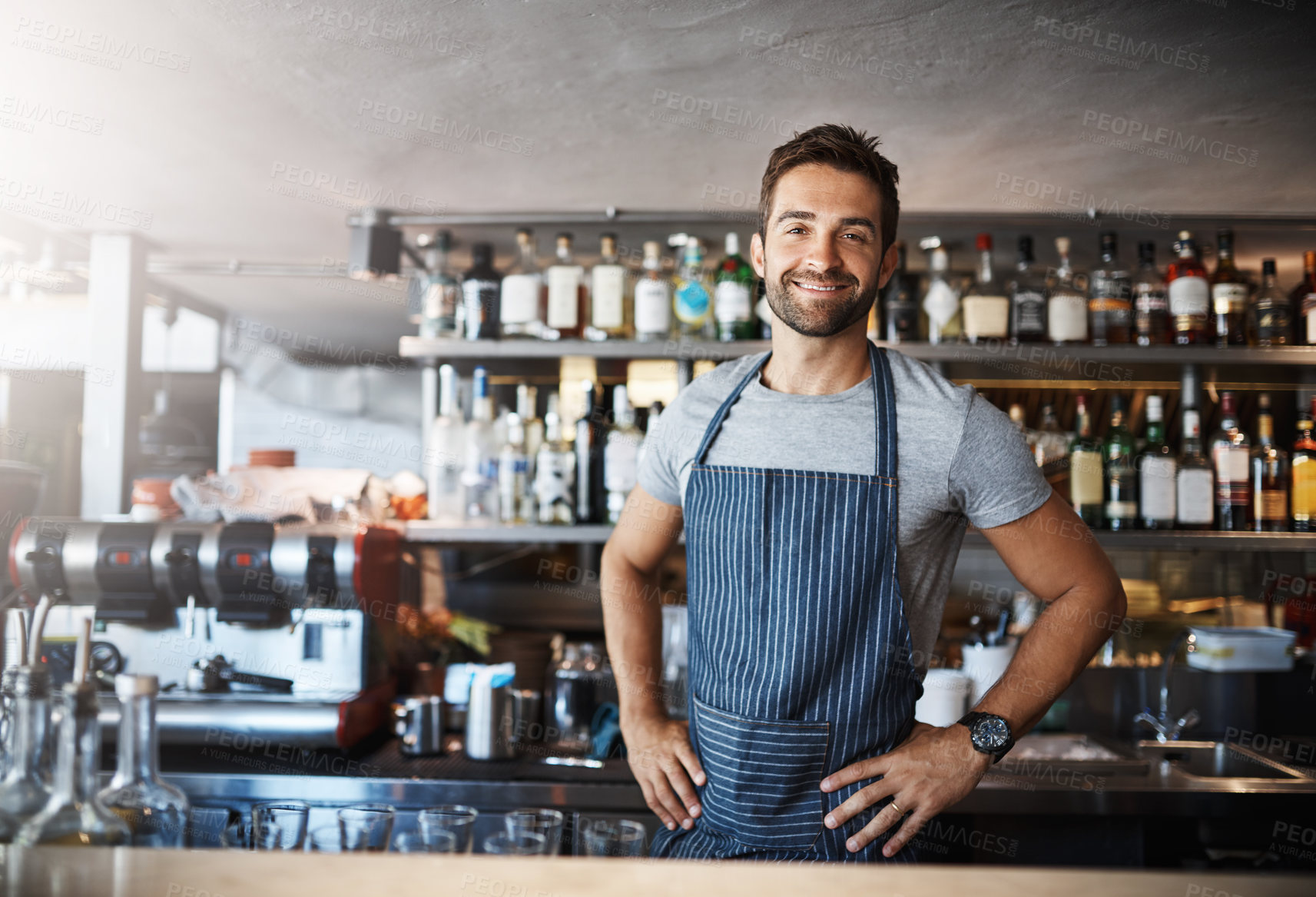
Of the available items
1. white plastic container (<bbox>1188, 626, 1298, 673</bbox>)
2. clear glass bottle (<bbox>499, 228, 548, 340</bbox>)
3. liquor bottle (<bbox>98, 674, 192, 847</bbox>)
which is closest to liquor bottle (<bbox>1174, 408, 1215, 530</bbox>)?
white plastic container (<bbox>1188, 626, 1298, 673</bbox>)

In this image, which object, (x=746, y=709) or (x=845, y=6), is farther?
(x=845, y=6)

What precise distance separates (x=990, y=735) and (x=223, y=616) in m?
1.80

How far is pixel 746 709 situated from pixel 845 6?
117 cm

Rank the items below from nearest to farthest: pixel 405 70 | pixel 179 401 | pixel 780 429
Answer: pixel 780 429 → pixel 405 70 → pixel 179 401

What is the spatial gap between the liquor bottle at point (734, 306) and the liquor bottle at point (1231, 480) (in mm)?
1288

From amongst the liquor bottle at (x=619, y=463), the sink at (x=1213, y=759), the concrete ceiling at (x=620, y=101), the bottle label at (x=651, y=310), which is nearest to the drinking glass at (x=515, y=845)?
the concrete ceiling at (x=620, y=101)

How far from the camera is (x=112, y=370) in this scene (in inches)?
121

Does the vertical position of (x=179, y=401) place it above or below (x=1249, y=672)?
above

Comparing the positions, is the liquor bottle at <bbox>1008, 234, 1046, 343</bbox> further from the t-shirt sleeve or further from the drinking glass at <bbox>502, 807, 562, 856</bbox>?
the drinking glass at <bbox>502, 807, 562, 856</bbox>

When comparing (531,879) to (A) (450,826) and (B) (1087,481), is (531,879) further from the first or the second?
(B) (1087,481)

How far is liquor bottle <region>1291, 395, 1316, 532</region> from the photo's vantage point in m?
2.49

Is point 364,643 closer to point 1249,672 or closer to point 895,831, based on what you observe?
point 895,831

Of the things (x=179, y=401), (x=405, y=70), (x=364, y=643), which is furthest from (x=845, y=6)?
(x=179, y=401)

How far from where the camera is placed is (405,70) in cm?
188
